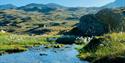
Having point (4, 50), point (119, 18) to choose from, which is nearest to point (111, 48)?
point (4, 50)

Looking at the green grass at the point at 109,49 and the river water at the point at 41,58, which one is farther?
the river water at the point at 41,58

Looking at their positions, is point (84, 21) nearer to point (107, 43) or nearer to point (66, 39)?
point (66, 39)

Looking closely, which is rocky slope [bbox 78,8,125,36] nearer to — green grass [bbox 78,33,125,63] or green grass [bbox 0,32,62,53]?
green grass [bbox 0,32,62,53]

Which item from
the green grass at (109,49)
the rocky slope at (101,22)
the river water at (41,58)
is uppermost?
the green grass at (109,49)

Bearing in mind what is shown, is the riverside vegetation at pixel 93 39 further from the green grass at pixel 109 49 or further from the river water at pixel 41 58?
the river water at pixel 41 58

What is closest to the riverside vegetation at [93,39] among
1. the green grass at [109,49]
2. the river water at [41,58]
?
the green grass at [109,49]

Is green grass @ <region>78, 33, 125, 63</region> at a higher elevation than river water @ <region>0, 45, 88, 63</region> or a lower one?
higher

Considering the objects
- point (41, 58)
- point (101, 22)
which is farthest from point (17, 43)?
point (101, 22)

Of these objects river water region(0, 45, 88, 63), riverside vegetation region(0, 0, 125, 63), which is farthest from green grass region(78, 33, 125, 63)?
river water region(0, 45, 88, 63)

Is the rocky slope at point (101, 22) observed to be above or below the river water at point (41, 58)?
below

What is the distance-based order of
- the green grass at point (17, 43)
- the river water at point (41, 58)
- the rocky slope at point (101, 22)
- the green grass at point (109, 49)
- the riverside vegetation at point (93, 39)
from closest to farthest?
1. the green grass at point (109, 49)
2. the riverside vegetation at point (93, 39)
3. the river water at point (41, 58)
4. the green grass at point (17, 43)
5. the rocky slope at point (101, 22)

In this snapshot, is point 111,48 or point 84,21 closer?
point 111,48
